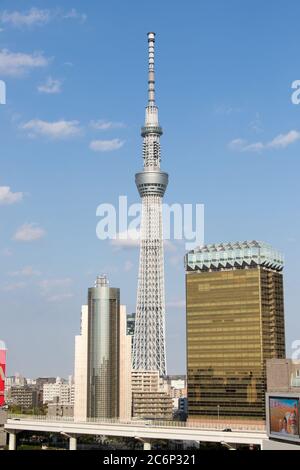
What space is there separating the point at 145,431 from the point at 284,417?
5611 cm

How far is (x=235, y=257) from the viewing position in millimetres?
174375

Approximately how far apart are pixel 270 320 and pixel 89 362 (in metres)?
58.5

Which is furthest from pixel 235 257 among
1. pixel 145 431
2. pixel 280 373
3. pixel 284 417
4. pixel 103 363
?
pixel 284 417

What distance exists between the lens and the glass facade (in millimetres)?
196375

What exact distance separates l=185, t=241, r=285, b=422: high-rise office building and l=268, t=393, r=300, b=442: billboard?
91.6 meters

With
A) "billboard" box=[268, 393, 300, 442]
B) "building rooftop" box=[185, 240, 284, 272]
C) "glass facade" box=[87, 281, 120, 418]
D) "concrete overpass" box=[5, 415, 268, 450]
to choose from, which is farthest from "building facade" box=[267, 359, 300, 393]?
"glass facade" box=[87, 281, 120, 418]

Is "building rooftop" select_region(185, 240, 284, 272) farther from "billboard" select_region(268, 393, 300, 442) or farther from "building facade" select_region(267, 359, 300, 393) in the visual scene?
"billboard" select_region(268, 393, 300, 442)

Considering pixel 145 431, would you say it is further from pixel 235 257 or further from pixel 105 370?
Result: pixel 105 370

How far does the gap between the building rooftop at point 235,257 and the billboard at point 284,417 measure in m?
102

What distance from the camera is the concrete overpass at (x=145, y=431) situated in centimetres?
10544

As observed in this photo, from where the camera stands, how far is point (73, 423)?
132500 mm
